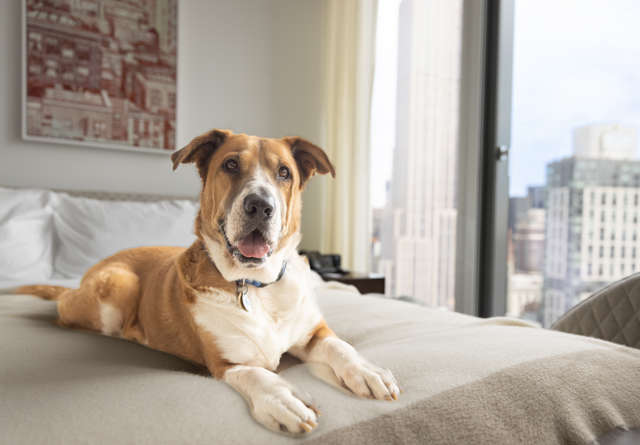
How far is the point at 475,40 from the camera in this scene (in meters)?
2.72

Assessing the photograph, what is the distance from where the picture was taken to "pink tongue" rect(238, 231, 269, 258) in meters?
0.88

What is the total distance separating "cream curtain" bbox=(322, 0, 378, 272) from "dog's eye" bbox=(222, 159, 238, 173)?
2596 millimetres

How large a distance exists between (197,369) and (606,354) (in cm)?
87

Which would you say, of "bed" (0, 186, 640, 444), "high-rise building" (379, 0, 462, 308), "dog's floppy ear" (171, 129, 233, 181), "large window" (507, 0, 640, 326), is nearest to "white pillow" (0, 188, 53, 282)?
"bed" (0, 186, 640, 444)

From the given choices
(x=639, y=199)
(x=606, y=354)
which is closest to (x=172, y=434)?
(x=606, y=354)

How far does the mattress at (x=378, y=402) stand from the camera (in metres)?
0.63

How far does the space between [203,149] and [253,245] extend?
289 mm

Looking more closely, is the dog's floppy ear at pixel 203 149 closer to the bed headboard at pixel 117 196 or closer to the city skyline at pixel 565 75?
the city skyline at pixel 565 75

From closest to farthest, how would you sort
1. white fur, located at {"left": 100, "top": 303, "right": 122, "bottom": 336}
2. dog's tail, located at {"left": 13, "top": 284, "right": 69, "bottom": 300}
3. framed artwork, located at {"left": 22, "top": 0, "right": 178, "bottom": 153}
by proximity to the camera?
white fur, located at {"left": 100, "top": 303, "right": 122, "bottom": 336}
dog's tail, located at {"left": 13, "top": 284, "right": 69, "bottom": 300}
framed artwork, located at {"left": 22, "top": 0, "right": 178, "bottom": 153}

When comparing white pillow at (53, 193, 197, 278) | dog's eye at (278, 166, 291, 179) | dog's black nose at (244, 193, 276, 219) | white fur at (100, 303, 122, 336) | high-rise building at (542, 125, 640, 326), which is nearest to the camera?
dog's black nose at (244, 193, 276, 219)

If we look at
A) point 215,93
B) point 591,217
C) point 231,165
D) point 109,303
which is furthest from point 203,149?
point 215,93

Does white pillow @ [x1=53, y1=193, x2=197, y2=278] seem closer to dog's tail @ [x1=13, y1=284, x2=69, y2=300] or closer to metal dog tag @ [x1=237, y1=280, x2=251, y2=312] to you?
Result: dog's tail @ [x1=13, y1=284, x2=69, y2=300]

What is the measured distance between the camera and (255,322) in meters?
0.90

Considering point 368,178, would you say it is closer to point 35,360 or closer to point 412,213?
point 412,213
